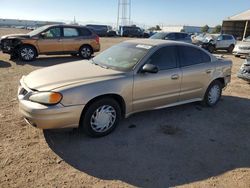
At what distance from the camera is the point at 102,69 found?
477cm

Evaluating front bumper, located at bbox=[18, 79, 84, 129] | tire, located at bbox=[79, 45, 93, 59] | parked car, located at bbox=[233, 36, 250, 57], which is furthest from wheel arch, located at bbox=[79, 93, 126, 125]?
parked car, located at bbox=[233, 36, 250, 57]

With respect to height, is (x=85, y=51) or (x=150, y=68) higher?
(x=150, y=68)

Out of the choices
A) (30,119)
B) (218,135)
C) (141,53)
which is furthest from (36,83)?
(218,135)

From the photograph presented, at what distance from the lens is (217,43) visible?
20844mm

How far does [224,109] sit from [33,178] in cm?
458

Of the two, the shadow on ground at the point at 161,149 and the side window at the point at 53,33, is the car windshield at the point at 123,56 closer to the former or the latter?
the shadow on ground at the point at 161,149

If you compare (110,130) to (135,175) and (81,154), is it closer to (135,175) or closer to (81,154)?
(81,154)

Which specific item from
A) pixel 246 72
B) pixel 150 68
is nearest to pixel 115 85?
pixel 150 68

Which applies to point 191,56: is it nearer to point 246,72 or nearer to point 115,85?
point 115,85

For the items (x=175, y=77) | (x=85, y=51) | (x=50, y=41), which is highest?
(x=175, y=77)

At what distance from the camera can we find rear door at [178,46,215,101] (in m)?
5.48

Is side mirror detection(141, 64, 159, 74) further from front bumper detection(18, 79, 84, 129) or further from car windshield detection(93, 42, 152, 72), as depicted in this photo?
front bumper detection(18, 79, 84, 129)

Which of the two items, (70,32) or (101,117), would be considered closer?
(101,117)

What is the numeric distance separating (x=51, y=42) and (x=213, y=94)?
823cm
